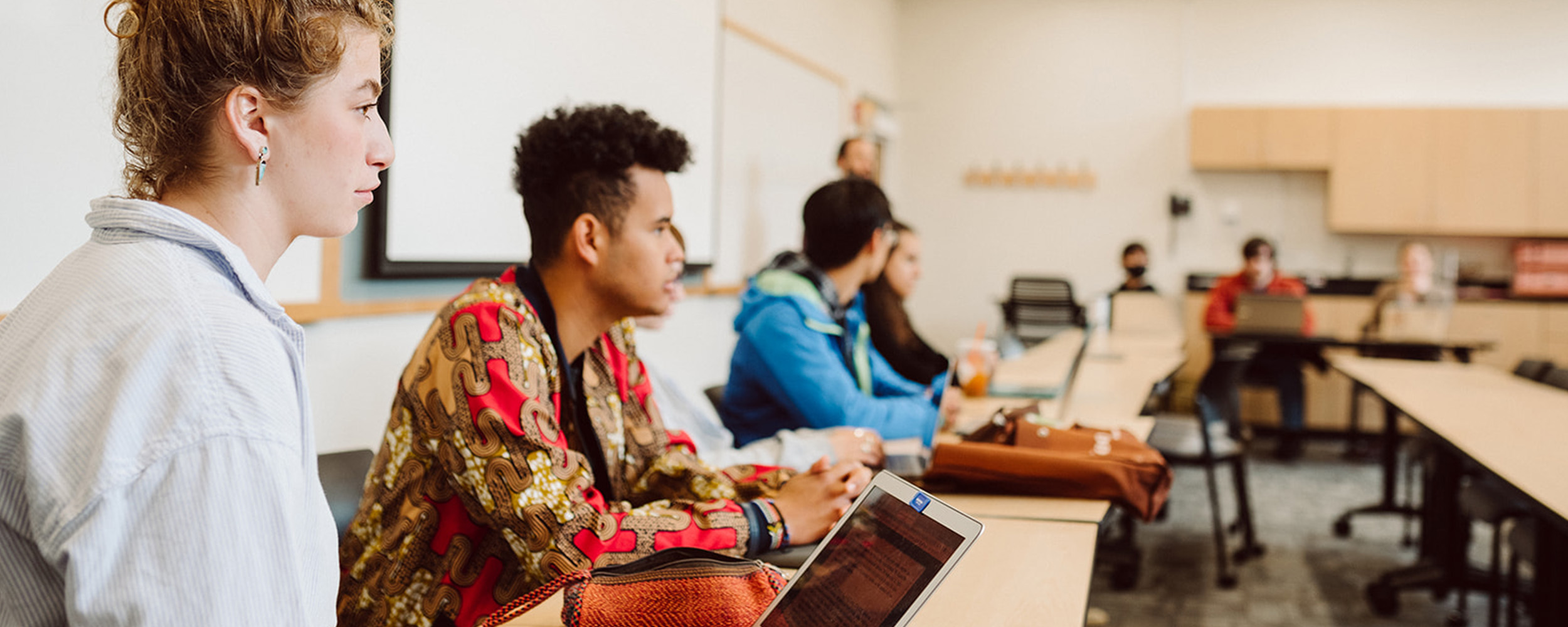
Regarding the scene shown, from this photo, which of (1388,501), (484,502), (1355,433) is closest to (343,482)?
(484,502)

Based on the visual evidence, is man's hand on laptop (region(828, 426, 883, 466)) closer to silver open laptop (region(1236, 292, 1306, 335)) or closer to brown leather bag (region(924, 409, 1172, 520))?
brown leather bag (region(924, 409, 1172, 520))

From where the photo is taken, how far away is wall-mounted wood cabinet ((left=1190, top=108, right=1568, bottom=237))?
6547 mm

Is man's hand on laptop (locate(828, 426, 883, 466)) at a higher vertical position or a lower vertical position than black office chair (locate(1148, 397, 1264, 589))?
higher

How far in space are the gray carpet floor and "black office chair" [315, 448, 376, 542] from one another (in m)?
1.80

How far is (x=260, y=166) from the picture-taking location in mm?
770

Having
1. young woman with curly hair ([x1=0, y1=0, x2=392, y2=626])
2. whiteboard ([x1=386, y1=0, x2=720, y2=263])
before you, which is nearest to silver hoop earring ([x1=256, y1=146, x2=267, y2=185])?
young woman with curly hair ([x1=0, y1=0, x2=392, y2=626])

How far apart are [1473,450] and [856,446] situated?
4.82 ft

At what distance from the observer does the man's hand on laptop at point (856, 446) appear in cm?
176

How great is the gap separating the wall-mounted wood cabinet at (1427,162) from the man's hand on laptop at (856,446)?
606cm

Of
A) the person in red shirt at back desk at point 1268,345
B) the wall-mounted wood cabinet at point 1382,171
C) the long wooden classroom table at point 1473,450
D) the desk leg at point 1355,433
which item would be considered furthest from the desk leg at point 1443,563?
the wall-mounted wood cabinet at point 1382,171

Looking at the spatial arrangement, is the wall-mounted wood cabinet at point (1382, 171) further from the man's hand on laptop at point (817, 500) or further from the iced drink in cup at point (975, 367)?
the man's hand on laptop at point (817, 500)

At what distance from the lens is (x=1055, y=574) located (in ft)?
4.12

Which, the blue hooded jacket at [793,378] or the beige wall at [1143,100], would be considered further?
the beige wall at [1143,100]

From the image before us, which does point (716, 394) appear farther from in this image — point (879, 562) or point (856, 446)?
point (879, 562)
